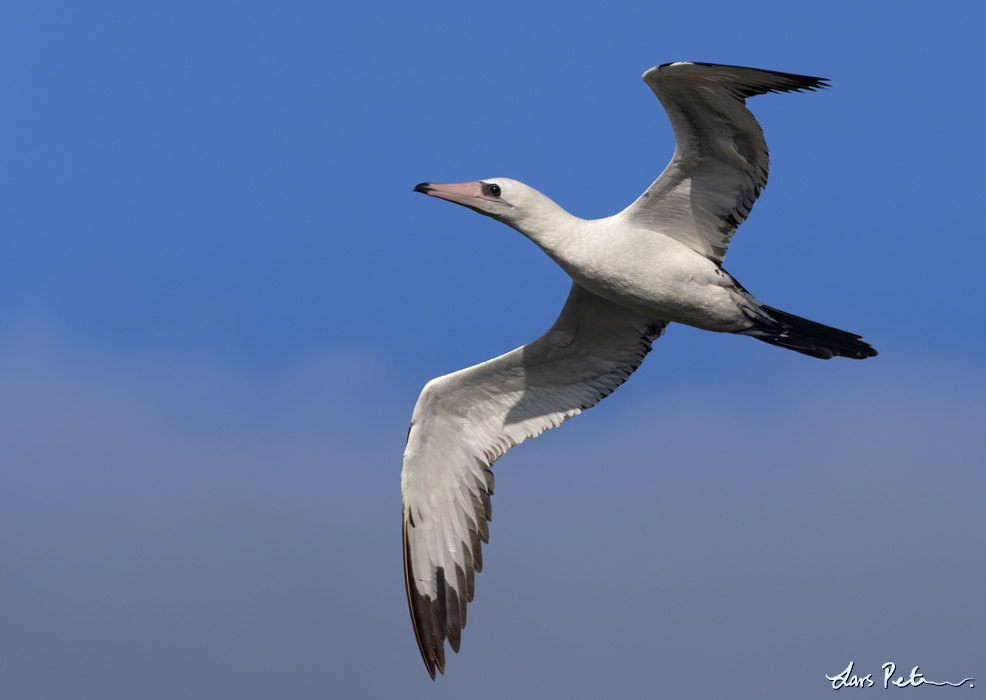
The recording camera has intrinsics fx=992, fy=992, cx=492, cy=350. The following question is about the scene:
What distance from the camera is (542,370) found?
11.7 m

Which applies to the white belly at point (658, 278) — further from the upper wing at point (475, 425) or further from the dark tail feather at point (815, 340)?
the upper wing at point (475, 425)

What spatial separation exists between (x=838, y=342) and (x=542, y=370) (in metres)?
3.32

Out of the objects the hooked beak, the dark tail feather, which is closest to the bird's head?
the hooked beak

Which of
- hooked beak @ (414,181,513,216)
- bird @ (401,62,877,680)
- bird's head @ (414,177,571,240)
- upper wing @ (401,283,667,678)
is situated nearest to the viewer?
bird @ (401,62,877,680)

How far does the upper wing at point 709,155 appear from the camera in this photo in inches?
342

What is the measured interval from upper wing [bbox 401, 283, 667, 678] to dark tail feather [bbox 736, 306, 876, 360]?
57.3 inches

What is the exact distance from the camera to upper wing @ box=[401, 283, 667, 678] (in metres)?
11.2

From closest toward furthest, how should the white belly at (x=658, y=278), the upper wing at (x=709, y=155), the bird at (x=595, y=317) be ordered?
the upper wing at (x=709, y=155)
the bird at (x=595, y=317)
the white belly at (x=658, y=278)

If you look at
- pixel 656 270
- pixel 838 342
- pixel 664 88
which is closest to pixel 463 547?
pixel 656 270

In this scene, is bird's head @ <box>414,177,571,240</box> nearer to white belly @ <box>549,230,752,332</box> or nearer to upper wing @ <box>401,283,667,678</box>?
white belly @ <box>549,230,752,332</box>

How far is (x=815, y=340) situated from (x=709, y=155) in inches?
95.6

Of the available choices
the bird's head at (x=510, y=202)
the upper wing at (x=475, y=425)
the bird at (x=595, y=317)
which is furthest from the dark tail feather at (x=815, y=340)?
the bird's head at (x=510, y=202)

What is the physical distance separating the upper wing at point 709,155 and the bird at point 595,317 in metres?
0.01

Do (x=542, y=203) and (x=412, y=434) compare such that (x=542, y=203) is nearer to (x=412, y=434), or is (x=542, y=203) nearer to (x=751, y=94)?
(x=751, y=94)
